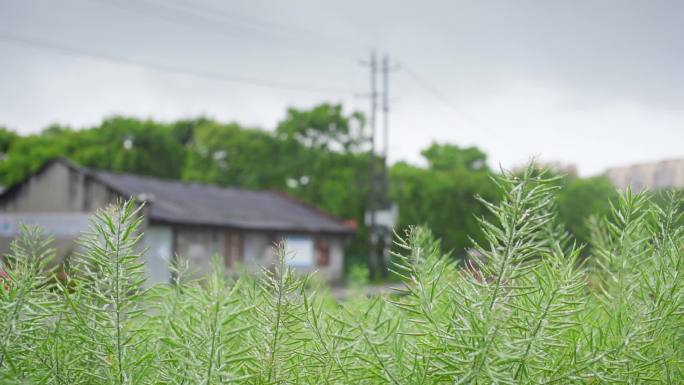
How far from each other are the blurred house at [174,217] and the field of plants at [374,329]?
20.0 m

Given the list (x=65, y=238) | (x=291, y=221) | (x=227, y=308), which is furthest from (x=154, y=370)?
(x=291, y=221)

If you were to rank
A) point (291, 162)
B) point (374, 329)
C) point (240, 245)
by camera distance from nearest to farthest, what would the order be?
point (374, 329)
point (240, 245)
point (291, 162)

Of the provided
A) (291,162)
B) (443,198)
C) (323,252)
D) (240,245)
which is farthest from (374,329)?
(291,162)

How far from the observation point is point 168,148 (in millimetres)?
Answer: 47594

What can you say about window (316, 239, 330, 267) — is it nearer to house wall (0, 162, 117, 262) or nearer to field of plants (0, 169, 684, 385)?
house wall (0, 162, 117, 262)

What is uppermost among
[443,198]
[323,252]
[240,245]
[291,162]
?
[291,162]

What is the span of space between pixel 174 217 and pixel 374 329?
23054 mm

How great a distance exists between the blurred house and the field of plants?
65.5 ft

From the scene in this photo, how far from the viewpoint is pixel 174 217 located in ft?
75.6

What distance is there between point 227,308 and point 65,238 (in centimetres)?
2530

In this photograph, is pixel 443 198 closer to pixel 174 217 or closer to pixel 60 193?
pixel 174 217

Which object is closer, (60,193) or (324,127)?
(60,193)

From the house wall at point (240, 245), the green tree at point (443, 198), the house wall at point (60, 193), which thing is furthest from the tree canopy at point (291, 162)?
the house wall at point (60, 193)

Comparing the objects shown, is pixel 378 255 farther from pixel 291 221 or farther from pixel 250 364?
pixel 250 364
